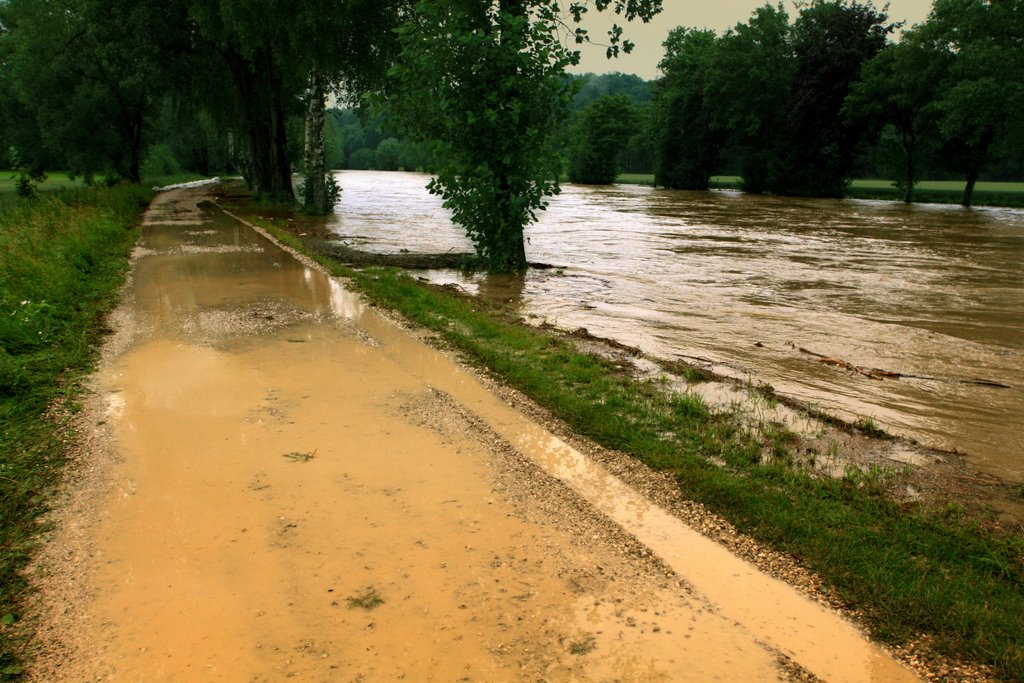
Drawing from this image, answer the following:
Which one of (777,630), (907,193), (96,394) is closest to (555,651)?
(777,630)

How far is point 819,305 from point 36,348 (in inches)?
438

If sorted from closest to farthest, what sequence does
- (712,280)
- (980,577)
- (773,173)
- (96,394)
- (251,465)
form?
(980,577), (251,465), (96,394), (712,280), (773,173)

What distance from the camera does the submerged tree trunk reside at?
23.5 metres

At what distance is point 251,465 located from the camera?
4.91m

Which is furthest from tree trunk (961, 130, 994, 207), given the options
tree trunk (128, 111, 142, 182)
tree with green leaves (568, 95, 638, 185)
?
tree trunk (128, 111, 142, 182)

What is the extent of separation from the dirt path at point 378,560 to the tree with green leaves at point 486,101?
742cm

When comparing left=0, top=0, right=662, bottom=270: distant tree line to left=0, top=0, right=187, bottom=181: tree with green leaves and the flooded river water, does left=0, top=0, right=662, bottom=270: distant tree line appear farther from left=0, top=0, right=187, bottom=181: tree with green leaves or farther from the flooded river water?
the flooded river water

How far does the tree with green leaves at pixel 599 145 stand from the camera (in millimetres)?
82312

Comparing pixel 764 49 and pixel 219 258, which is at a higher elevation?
pixel 764 49

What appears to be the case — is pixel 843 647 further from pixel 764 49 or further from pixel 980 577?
pixel 764 49

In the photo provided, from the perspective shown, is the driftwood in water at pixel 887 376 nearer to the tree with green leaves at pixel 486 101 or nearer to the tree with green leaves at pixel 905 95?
the tree with green leaves at pixel 486 101

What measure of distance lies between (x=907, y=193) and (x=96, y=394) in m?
53.1

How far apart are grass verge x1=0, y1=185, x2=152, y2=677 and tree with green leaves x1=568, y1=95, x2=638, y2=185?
234 feet

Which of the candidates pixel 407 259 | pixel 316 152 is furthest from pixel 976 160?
pixel 407 259
